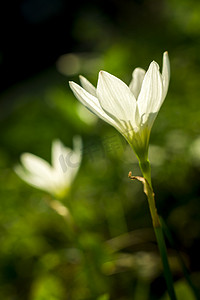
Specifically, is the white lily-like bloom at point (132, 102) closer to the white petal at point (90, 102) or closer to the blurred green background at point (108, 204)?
the white petal at point (90, 102)

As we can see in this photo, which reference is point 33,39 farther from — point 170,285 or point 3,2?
point 170,285

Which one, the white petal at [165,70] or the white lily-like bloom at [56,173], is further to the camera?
the white lily-like bloom at [56,173]

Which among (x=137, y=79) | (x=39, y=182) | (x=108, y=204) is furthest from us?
(x=108, y=204)

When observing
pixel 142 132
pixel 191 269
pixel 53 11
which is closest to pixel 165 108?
pixel 191 269

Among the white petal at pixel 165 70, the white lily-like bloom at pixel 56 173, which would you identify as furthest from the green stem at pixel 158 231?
the white lily-like bloom at pixel 56 173

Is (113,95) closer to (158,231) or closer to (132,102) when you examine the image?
(132,102)

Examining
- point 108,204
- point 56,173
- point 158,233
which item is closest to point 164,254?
point 158,233
